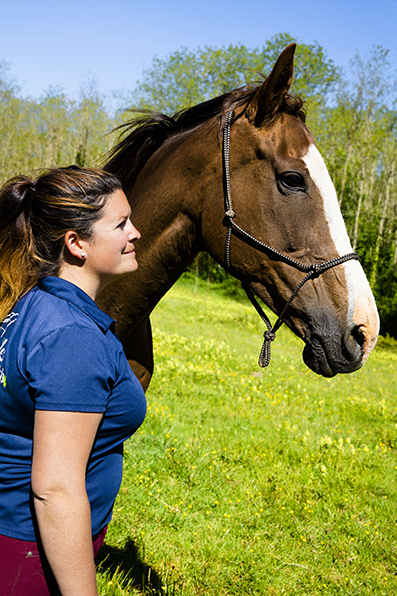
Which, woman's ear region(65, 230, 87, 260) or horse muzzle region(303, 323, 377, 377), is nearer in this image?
woman's ear region(65, 230, 87, 260)

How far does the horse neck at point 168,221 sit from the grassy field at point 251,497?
81 centimetres

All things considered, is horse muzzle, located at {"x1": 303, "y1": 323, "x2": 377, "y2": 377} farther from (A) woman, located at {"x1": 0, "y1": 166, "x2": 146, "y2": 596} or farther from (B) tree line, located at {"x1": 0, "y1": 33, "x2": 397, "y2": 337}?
(B) tree line, located at {"x1": 0, "y1": 33, "x2": 397, "y2": 337}

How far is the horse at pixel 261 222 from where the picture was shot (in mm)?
1927

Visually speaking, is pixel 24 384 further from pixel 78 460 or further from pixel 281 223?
pixel 281 223

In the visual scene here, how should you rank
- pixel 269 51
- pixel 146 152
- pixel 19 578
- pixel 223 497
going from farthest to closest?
pixel 269 51
pixel 223 497
pixel 146 152
pixel 19 578

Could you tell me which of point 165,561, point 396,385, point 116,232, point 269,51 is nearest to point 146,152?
point 116,232

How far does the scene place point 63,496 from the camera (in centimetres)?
105

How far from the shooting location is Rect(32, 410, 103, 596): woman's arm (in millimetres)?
1047

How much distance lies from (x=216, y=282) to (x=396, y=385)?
16414 millimetres

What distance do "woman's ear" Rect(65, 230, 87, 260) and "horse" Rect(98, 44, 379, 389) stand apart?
892 mm

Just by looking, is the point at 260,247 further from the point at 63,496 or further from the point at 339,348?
the point at 63,496

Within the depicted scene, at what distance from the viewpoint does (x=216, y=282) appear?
86.8 feet

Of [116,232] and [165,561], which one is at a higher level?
[116,232]

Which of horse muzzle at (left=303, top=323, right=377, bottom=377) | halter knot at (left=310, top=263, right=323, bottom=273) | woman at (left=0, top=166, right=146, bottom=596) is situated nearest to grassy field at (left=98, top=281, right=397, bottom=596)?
horse muzzle at (left=303, top=323, right=377, bottom=377)
